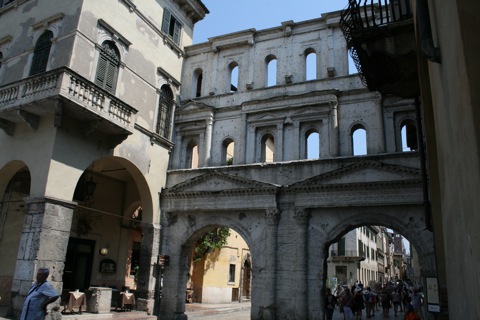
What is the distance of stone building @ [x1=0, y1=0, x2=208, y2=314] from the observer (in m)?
12.6

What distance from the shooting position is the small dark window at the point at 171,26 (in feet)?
62.4

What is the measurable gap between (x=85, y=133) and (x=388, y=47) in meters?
10.2

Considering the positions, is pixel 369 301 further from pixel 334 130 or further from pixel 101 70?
pixel 101 70

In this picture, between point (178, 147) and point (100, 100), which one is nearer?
point (100, 100)

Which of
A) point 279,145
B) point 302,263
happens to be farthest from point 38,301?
point 279,145

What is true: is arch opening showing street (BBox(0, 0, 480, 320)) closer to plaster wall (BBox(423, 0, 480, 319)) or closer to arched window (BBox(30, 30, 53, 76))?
arched window (BBox(30, 30, 53, 76))

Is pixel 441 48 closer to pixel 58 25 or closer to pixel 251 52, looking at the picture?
pixel 58 25

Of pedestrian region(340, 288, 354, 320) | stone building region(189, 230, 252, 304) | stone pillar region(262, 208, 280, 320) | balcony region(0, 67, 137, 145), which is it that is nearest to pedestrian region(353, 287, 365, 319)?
pedestrian region(340, 288, 354, 320)

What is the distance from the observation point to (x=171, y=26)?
19766 millimetres

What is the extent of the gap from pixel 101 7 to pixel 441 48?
1439 cm

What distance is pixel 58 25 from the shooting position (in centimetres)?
1475

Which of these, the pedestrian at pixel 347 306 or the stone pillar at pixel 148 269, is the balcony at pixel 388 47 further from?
the stone pillar at pixel 148 269

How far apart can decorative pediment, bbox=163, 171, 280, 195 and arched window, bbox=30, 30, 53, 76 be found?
6908 millimetres

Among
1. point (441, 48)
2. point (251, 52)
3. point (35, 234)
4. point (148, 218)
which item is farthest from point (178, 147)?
point (441, 48)
